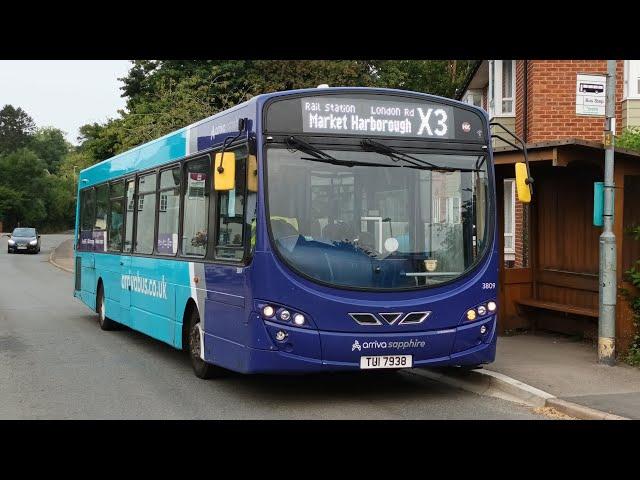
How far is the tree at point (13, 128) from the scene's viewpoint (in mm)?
130000

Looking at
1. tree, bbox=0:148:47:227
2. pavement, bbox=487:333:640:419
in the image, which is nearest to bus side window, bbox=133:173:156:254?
pavement, bbox=487:333:640:419

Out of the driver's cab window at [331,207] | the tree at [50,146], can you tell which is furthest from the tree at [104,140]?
the tree at [50,146]

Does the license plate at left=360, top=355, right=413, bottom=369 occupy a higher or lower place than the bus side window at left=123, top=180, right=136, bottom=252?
lower

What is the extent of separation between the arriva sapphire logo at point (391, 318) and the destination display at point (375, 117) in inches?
69.7

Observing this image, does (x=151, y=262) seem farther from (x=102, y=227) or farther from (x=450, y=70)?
(x=450, y=70)

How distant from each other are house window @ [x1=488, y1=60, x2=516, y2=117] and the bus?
466 inches

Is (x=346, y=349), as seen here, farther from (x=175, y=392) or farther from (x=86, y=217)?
(x=86, y=217)

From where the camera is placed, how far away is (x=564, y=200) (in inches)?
480

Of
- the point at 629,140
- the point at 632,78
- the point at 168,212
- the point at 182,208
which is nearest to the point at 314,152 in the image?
the point at 182,208

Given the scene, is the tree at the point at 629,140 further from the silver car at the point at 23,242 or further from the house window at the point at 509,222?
the silver car at the point at 23,242

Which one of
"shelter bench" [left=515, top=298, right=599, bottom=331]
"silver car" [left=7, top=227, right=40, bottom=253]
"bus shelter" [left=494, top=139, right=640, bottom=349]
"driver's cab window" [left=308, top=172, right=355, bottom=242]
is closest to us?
"driver's cab window" [left=308, top=172, right=355, bottom=242]

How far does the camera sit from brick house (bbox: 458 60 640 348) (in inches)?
395

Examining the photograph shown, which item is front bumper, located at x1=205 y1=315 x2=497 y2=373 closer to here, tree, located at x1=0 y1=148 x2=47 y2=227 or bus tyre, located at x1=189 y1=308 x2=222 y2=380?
bus tyre, located at x1=189 y1=308 x2=222 y2=380
